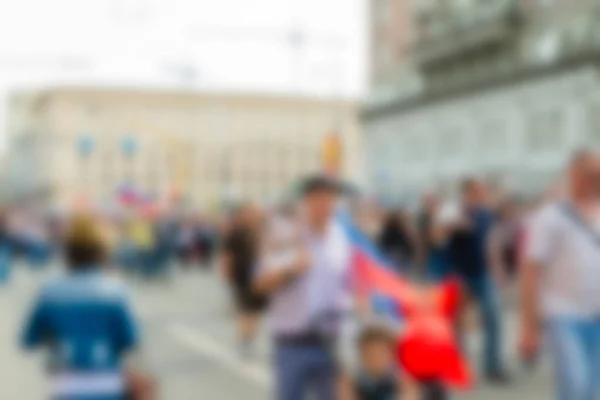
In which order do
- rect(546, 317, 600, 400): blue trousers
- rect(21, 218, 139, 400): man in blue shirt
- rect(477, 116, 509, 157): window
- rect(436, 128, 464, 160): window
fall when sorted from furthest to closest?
rect(436, 128, 464, 160): window < rect(477, 116, 509, 157): window < rect(546, 317, 600, 400): blue trousers < rect(21, 218, 139, 400): man in blue shirt

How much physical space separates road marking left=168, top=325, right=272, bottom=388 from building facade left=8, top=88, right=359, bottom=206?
85614mm

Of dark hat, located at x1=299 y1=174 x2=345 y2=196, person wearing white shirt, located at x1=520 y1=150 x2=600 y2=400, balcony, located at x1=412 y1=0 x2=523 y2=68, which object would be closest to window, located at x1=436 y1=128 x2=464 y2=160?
balcony, located at x1=412 y1=0 x2=523 y2=68

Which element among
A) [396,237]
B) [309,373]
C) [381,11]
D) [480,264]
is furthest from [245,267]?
[381,11]

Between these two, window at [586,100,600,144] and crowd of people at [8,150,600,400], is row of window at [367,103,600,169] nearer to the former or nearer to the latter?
window at [586,100,600,144]

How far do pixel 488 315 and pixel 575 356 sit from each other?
469 centimetres

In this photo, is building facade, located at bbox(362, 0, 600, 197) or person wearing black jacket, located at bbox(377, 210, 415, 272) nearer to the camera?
person wearing black jacket, located at bbox(377, 210, 415, 272)

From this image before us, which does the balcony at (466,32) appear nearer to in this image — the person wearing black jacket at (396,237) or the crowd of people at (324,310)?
the person wearing black jacket at (396,237)

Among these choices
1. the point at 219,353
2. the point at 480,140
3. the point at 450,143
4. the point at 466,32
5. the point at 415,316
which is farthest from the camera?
the point at 466,32

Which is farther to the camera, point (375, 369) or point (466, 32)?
point (466, 32)

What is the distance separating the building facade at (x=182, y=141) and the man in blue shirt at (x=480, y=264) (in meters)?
90.4

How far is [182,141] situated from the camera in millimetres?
105625

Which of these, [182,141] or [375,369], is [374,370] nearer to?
[375,369]

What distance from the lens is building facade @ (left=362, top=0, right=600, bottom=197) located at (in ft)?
140

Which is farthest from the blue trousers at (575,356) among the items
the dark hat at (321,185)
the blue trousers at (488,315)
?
the blue trousers at (488,315)
